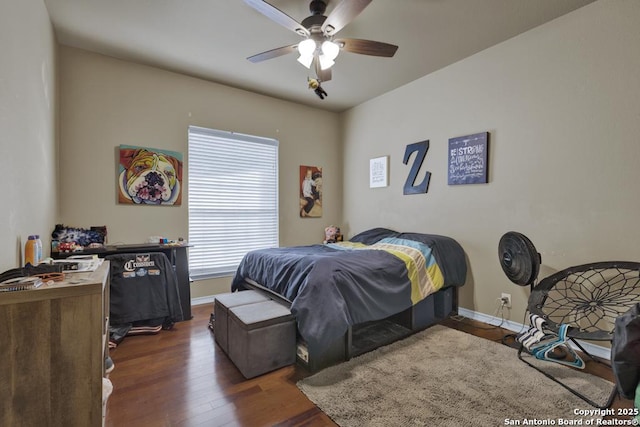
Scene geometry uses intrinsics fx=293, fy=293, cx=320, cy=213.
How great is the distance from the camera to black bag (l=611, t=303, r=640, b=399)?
4.29 feet

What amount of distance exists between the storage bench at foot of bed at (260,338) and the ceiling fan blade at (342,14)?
2130 mm

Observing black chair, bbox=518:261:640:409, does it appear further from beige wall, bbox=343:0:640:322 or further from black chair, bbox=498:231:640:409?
beige wall, bbox=343:0:640:322

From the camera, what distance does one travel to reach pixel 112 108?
123 inches

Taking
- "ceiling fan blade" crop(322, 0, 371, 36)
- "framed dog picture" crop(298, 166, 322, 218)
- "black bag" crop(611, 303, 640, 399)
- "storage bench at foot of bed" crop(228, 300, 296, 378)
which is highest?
"ceiling fan blade" crop(322, 0, 371, 36)

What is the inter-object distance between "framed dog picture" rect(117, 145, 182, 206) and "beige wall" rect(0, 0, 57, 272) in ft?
2.15

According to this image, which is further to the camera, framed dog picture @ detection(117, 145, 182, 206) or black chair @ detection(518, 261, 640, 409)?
framed dog picture @ detection(117, 145, 182, 206)

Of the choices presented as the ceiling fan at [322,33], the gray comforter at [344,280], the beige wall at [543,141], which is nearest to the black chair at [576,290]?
the beige wall at [543,141]

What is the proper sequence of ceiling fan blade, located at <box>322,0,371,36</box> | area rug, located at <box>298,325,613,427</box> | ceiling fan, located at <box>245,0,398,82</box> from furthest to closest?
ceiling fan, located at <box>245,0,398,82</box> < ceiling fan blade, located at <box>322,0,371,36</box> < area rug, located at <box>298,325,613,427</box>

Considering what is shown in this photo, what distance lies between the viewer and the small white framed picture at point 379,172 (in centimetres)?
411

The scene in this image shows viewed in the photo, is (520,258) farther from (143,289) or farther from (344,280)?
(143,289)

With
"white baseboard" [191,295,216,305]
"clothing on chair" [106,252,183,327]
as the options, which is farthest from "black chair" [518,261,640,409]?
"white baseboard" [191,295,216,305]

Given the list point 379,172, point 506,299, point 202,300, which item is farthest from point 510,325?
point 202,300

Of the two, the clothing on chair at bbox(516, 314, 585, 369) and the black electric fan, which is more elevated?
the black electric fan

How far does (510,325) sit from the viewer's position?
286 cm
